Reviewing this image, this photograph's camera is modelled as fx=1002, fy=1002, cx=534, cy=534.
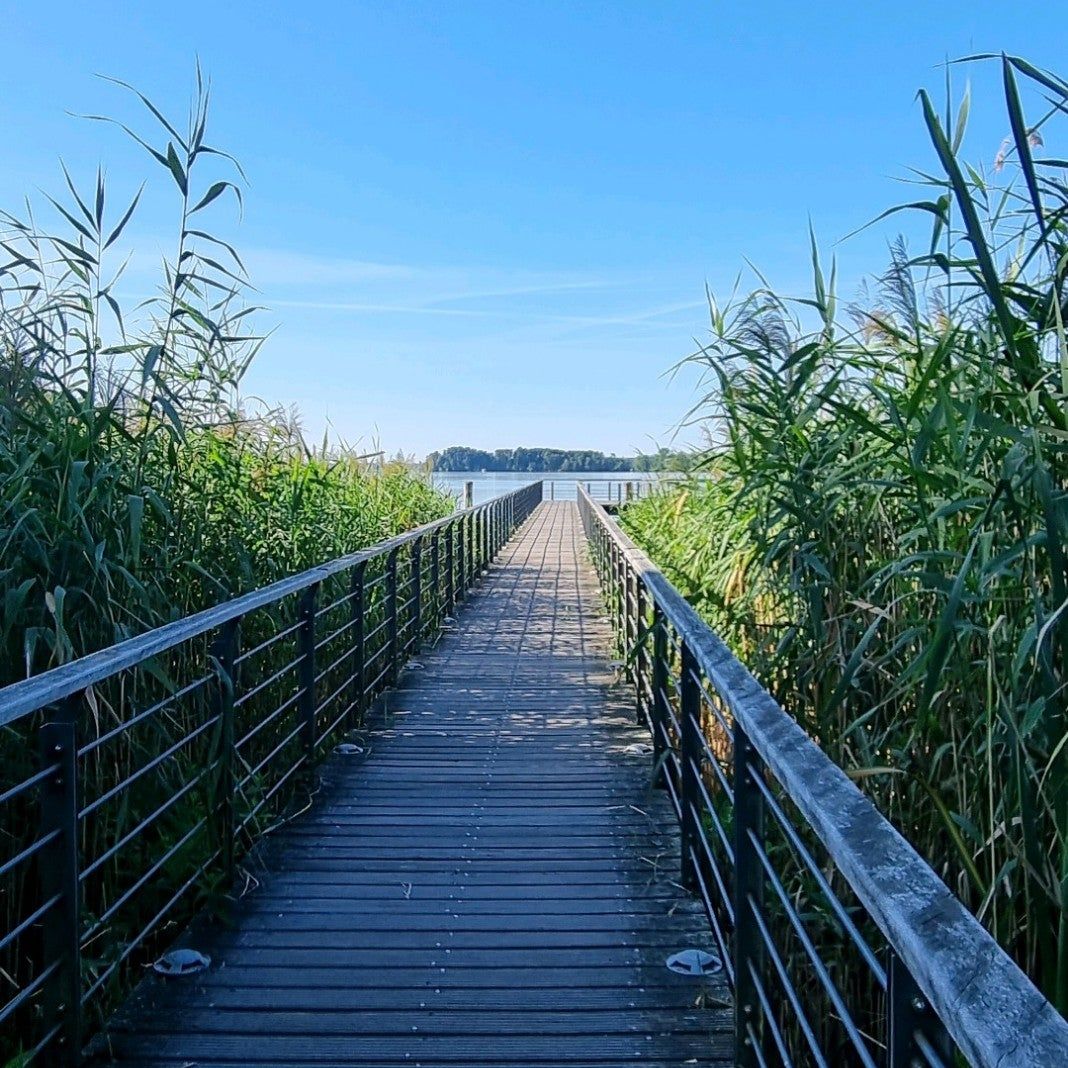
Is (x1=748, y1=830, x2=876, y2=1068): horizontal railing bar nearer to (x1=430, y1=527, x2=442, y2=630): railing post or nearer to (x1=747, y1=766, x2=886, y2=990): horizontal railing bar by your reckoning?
(x1=747, y1=766, x2=886, y2=990): horizontal railing bar

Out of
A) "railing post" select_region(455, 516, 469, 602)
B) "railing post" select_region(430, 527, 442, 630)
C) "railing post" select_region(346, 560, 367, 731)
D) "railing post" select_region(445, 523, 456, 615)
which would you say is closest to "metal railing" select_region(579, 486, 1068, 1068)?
"railing post" select_region(346, 560, 367, 731)

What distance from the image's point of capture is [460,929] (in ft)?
8.81

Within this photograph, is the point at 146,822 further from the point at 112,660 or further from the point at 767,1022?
the point at 767,1022

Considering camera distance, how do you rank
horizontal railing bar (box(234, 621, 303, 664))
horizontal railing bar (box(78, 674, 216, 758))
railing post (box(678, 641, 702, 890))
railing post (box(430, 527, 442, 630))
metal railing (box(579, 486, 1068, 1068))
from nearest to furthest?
1. metal railing (box(579, 486, 1068, 1068))
2. horizontal railing bar (box(78, 674, 216, 758))
3. railing post (box(678, 641, 702, 890))
4. horizontal railing bar (box(234, 621, 303, 664))
5. railing post (box(430, 527, 442, 630))

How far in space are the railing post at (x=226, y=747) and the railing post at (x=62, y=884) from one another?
81 centimetres

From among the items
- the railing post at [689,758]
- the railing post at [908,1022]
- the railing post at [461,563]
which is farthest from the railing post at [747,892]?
the railing post at [461,563]

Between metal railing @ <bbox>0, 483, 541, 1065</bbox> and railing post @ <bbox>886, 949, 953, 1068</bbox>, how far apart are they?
4.54 ft

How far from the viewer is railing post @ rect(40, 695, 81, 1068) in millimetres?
1888

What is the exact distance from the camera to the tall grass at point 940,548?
1.67 metres

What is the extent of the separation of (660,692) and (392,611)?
2.39 metres

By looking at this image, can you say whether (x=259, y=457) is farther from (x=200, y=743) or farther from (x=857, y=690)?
(x=857, y=690)

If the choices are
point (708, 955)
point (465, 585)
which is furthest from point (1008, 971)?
point (465, 585)

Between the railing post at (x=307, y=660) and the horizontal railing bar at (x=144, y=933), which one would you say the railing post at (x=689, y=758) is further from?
the railing post at (x=307, y=660)

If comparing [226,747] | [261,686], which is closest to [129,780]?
[226,747]
